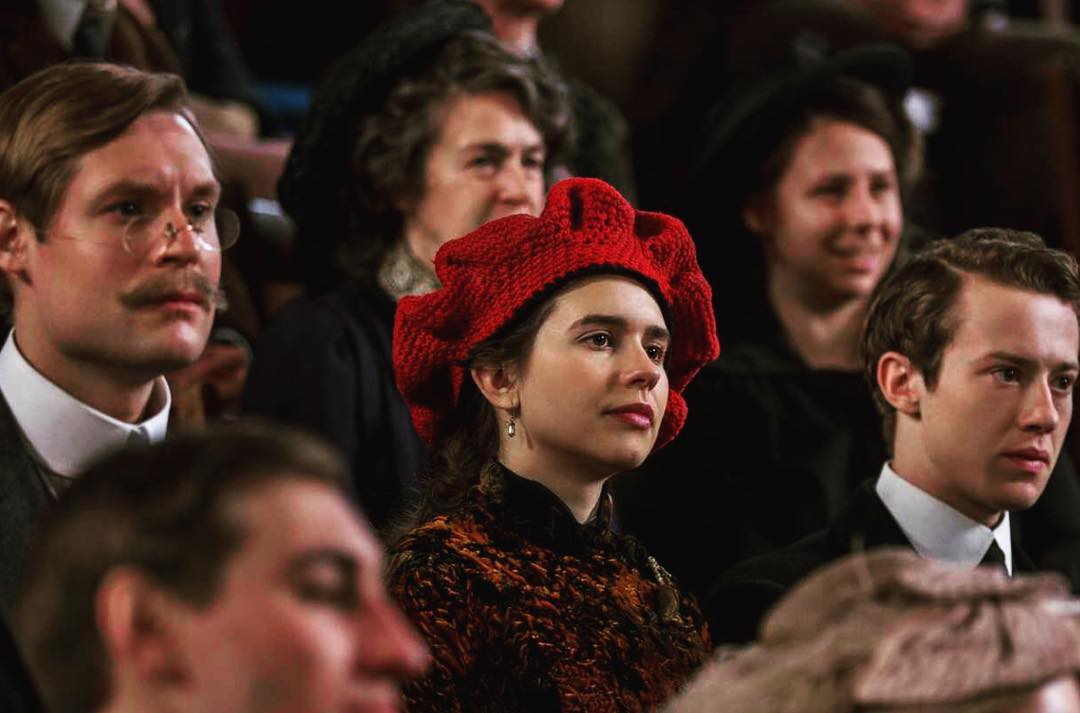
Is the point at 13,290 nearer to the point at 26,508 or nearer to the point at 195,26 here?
the point at 26,508

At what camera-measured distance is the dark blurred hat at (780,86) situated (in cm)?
357

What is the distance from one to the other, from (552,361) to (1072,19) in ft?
13.2

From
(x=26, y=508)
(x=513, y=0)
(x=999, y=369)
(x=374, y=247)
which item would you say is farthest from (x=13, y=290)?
(x=513, y=0)

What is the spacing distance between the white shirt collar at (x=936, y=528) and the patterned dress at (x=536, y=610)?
1.10ft

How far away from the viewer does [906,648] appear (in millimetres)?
1410

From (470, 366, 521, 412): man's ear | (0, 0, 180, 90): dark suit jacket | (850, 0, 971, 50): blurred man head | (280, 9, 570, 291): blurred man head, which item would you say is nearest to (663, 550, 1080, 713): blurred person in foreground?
(470, 366, 521, 412): man's ear

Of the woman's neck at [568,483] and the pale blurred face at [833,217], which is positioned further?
the pale blurred face at [833,217]

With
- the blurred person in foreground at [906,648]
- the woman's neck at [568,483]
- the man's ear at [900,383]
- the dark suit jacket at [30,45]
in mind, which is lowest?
the dark suit jacket at [30,45]

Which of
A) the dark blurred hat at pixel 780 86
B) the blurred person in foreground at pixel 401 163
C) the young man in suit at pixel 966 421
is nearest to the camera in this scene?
the young man in suit at pixel 966 421

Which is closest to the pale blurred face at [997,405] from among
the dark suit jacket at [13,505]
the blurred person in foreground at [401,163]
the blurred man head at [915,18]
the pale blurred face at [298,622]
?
the blurred person in foreground at [401,163]

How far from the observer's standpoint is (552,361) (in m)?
2.28

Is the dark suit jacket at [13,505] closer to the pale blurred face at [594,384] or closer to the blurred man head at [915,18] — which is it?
the pale blurred face at [594,384]

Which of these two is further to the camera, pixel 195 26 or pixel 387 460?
pixel 195 26

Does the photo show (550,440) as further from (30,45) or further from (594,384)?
(30,45)
